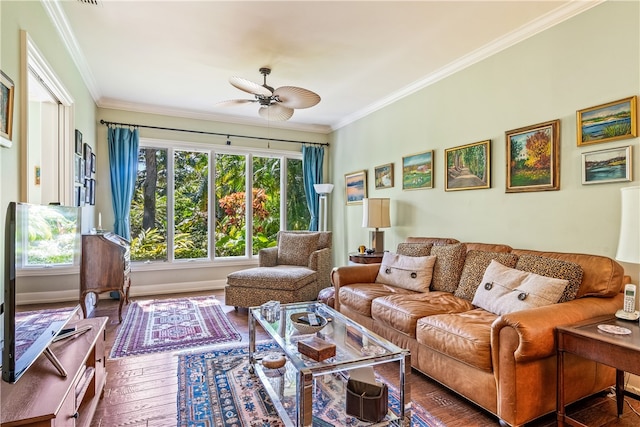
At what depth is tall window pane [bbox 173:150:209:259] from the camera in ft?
16.3

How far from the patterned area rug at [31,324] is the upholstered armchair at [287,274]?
219 cm

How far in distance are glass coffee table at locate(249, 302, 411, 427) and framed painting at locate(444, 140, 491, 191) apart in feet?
5.87

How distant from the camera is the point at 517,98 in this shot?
2.76 meters

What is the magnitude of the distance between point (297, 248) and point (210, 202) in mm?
1609

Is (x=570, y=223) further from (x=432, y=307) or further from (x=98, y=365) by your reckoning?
(x=98, y=365)

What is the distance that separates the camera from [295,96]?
9.73 ft

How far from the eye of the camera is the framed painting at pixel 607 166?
2.11 m

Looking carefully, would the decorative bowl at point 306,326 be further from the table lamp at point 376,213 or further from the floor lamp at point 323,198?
the floor lamp at point 323,198

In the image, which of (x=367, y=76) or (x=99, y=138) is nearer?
(x=367, y=76)

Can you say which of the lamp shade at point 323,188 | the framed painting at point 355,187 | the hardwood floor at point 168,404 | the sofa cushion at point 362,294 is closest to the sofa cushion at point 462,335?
the hardwood floor at point 168,404

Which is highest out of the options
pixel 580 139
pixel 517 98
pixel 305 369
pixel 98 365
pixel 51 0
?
pixel 51 0

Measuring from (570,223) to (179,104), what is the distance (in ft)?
14.9

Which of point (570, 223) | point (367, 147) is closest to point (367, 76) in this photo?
point (367, 147)

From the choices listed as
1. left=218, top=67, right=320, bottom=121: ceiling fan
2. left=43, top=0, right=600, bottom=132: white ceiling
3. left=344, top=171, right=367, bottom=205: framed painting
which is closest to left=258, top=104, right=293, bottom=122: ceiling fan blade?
left=218, top=67, right=320, bottom=121: ceiling fan
